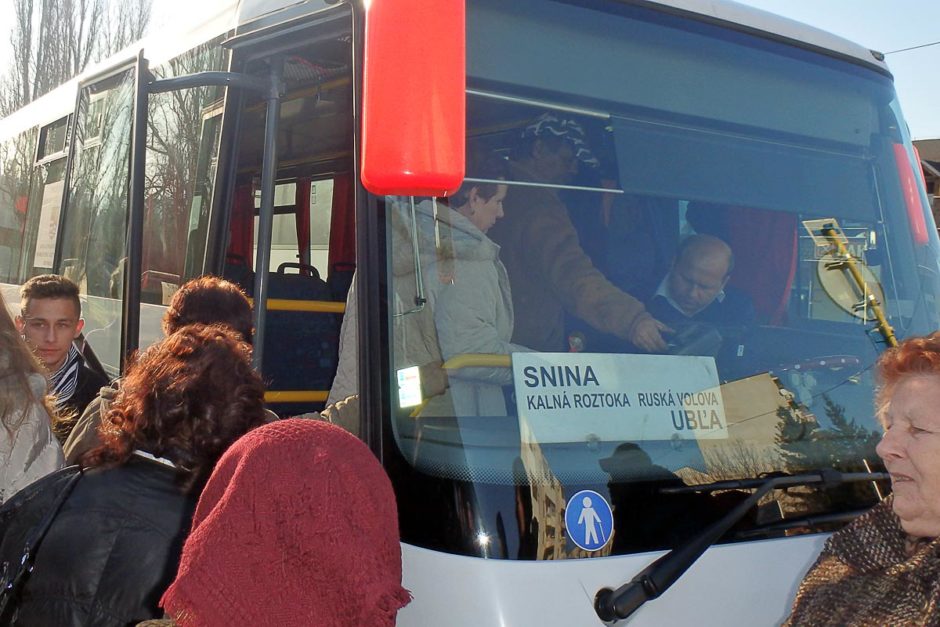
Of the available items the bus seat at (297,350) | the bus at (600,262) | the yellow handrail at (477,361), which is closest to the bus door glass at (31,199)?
the bus at (600,262)

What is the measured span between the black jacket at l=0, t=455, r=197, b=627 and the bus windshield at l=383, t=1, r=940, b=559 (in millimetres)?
529

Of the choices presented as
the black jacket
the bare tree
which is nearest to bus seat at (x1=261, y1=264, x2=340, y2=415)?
the black jacket

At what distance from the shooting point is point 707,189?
2.90 metres

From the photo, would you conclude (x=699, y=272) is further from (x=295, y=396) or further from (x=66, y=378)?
(x=66, y=378)

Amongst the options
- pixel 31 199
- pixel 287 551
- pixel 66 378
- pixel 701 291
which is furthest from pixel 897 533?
pixel 31 199

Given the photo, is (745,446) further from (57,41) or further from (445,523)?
(57,41)

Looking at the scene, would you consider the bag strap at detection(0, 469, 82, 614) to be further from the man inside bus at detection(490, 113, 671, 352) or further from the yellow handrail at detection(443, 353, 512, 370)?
the man inside bus at detection(490, 113, 671, 352)

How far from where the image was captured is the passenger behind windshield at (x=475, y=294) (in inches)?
96.0

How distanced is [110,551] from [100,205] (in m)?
2.45

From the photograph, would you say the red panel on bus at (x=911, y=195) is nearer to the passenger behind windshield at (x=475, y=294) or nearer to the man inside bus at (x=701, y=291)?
the man inside bus at (x=701, y=291)

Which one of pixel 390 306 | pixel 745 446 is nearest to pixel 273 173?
pixel 390 306

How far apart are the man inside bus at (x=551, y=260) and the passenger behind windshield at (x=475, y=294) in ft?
0.10

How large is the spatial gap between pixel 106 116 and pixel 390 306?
219cm

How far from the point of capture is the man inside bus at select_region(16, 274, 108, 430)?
164 inches
